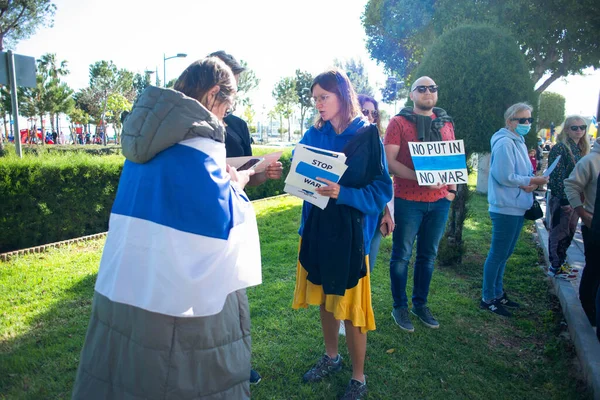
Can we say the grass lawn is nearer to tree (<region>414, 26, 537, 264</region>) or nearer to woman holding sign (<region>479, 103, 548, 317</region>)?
woman holding sign (<region>479, 103, 548, 317</region>)

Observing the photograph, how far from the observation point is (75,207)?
6473 mm

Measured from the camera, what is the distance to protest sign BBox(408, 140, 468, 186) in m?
3.60

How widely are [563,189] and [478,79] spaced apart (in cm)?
174

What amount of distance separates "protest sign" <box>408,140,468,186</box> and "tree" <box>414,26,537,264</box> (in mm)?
1827

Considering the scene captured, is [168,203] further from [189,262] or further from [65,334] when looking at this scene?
[65,334]

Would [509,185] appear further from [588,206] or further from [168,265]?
[168,265]

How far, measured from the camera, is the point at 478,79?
530cm

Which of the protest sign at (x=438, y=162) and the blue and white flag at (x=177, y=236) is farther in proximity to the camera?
the protest sign at (x=438, y=162)

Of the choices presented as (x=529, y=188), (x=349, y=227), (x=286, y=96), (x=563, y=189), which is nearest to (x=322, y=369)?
(x=349, y=227)

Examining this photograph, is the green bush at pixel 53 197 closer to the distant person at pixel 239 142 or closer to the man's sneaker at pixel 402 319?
the distant person at pixel 239 142

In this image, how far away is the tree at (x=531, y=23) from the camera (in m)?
11.1

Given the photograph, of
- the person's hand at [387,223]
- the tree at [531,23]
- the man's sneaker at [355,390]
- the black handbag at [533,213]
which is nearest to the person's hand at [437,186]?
the person's hand at [387,223]

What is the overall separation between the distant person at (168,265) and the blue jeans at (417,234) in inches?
93.1

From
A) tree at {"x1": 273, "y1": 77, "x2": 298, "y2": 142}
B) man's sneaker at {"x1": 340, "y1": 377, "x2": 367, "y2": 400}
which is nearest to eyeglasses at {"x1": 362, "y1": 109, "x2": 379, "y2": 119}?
man's sneaker at {"x1": 340, "y1": 377, "x2": 367, "y2": 400}
